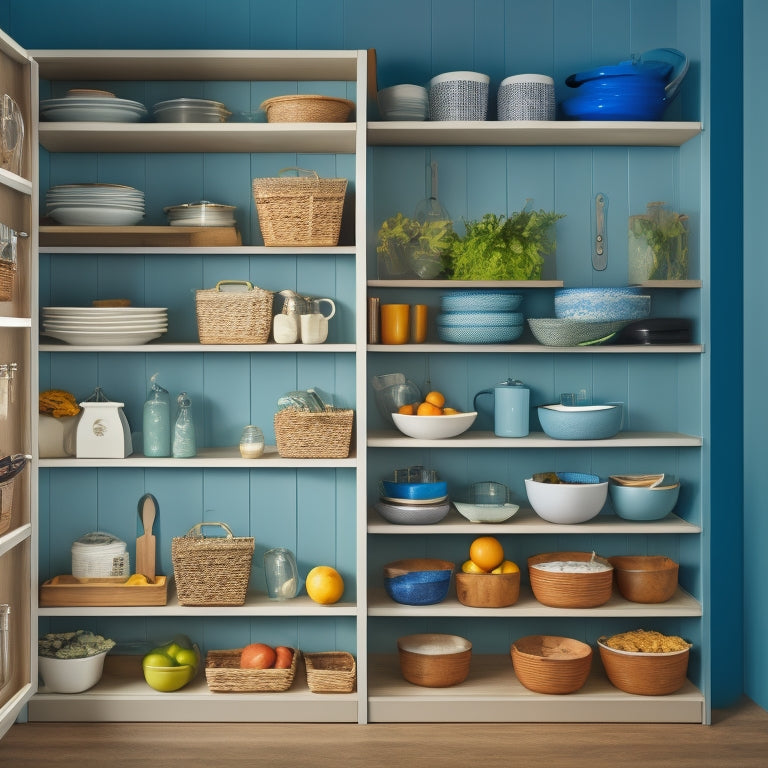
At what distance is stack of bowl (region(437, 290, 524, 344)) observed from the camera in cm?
312

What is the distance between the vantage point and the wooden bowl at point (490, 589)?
Answer: 10.1 feet

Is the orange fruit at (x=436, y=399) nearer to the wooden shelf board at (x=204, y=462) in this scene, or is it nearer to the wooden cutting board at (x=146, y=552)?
the wooden shelf board at (x=204, y=462)

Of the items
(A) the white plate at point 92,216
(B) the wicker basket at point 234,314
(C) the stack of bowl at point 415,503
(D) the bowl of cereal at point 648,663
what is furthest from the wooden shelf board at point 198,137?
(D) the bowl of cereal at point 648,663

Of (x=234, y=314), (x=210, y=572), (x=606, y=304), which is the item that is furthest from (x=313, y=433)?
(x=606, y=304)

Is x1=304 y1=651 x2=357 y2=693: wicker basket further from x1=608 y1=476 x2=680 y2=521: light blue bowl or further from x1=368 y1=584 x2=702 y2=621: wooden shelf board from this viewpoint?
x1=608 y1=476 x2=680 y2=521: light blue bowl

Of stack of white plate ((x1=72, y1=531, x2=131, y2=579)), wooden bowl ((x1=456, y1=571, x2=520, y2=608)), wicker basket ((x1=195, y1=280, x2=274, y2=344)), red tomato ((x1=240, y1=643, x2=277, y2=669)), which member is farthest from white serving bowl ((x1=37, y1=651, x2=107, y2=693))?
wooden bowl ((x1=456, y1=571, x2=520, y2=608))

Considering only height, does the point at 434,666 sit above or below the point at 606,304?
below

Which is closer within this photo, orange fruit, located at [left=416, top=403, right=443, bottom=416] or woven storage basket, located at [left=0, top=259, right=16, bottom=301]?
woven storage basket, located at [left=0, top=259, right=16, bottom=301]

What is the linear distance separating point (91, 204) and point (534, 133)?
63.0 inches

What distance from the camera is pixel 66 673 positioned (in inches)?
120

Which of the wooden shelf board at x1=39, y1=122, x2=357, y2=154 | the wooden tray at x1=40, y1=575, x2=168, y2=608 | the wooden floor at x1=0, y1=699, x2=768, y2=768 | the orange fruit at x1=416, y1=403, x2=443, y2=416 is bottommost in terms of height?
the wooden floor at x1=0, y1=699, x2=768, y2=768

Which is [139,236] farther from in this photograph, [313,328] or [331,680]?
[331,680]

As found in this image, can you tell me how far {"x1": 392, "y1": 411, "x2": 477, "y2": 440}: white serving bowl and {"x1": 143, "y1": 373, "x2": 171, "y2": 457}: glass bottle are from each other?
82cm

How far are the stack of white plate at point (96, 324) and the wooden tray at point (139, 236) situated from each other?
266 mm
